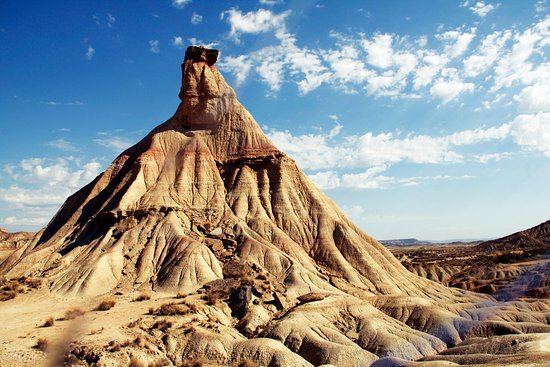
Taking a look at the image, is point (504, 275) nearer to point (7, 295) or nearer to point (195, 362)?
point (195, 362)

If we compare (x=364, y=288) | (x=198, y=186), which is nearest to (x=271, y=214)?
(x=198, y=186)

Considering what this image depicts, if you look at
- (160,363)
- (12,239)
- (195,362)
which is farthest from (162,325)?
(12,239)

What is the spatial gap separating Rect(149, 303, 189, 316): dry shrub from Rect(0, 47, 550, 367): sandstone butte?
160 millimetres

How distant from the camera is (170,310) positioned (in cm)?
3469

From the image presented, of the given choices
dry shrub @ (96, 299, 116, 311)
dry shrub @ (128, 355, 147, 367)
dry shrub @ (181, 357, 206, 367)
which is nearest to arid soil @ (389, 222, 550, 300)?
dry shrub @ (181, 357, 206, 367)

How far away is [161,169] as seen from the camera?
200 ft

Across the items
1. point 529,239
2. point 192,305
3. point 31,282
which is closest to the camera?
point 192,305

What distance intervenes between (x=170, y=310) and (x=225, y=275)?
38.5ft

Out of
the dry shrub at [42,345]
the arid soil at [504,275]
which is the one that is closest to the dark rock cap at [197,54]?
the arid soil at [504,275]

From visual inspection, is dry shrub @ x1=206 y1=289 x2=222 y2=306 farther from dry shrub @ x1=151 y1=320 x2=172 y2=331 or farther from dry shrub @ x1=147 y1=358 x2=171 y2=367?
dry shrub @ x1=147 y1=358 x2=171 y2=367

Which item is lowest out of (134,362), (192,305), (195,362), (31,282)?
(195,362)

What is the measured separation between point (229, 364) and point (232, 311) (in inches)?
378

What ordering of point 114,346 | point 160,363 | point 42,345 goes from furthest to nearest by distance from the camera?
point 160,363, point 114,346, point 42,345

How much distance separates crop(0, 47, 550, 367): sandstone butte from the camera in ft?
101
